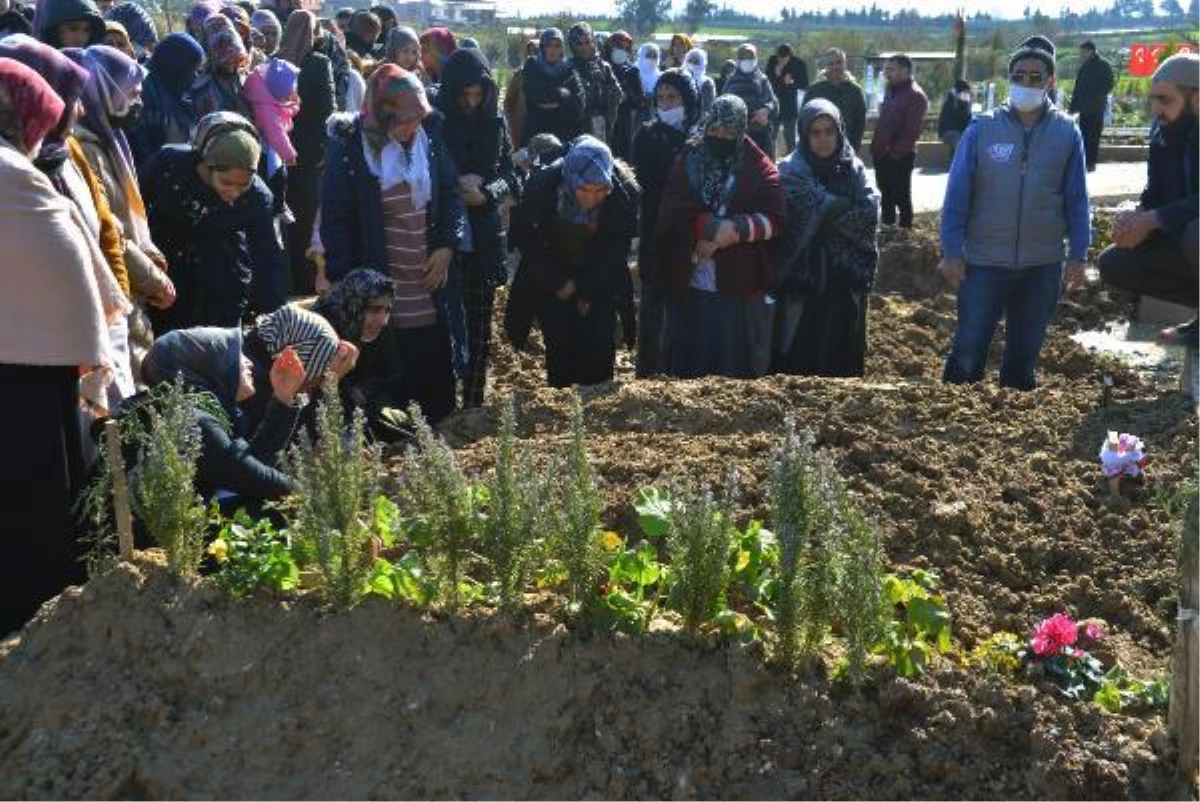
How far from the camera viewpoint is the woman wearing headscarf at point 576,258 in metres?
6.83

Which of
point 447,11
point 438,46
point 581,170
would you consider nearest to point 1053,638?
point 581,170

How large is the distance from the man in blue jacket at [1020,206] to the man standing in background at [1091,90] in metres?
10.8

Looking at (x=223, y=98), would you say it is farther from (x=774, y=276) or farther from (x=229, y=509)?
(x=229, y=509)

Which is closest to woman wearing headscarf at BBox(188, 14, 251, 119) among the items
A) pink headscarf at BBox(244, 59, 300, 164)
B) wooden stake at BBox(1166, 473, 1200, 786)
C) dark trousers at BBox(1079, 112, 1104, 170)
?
pink headscarf at BBox(244, 59, 300, 164)

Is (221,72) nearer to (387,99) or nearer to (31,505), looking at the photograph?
(387,99)

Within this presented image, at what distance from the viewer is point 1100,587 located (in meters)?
4.59

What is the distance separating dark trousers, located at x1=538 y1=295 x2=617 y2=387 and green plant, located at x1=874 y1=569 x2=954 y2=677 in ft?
10.8

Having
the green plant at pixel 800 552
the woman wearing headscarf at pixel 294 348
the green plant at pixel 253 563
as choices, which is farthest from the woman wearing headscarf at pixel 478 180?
the green plant at pixel 800 552

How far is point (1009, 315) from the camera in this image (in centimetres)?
711

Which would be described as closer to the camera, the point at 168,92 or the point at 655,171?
the point at 168,92

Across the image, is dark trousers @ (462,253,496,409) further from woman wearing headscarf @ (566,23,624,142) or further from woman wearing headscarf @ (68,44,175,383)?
woman wearing headscarf @ (566,23,624,142)

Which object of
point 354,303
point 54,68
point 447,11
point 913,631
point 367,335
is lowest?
point 447,11

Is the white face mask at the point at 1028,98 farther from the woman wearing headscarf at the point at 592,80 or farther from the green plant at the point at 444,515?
the woman wearing headscarf at the point at 592,80

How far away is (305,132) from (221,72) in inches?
53.1
